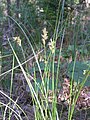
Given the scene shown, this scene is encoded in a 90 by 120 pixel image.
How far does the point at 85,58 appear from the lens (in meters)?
1.90

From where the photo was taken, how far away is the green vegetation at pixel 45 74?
39.5 inches

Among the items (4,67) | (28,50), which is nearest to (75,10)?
(28,50)

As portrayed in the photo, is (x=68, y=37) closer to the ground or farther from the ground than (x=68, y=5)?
closer to the ground

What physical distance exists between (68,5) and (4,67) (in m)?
1.05

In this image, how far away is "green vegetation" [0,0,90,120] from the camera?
100 cm

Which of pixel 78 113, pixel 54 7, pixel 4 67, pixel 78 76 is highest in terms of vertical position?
pixel 54 7

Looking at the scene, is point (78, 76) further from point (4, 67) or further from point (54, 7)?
point (54, 7)

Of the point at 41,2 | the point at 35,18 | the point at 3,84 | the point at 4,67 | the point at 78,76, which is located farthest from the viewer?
the point at 41,2

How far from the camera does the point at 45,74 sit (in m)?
1.05

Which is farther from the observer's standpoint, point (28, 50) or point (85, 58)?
point (28, 50)

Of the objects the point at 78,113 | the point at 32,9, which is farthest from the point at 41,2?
the point at 78,113

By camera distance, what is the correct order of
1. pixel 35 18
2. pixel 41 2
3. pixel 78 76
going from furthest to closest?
pixel 41 2
pixel 35 18
pixel 78 76

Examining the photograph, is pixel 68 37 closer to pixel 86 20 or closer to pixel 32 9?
pixel 86 20

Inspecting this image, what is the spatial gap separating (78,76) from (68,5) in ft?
4.91
